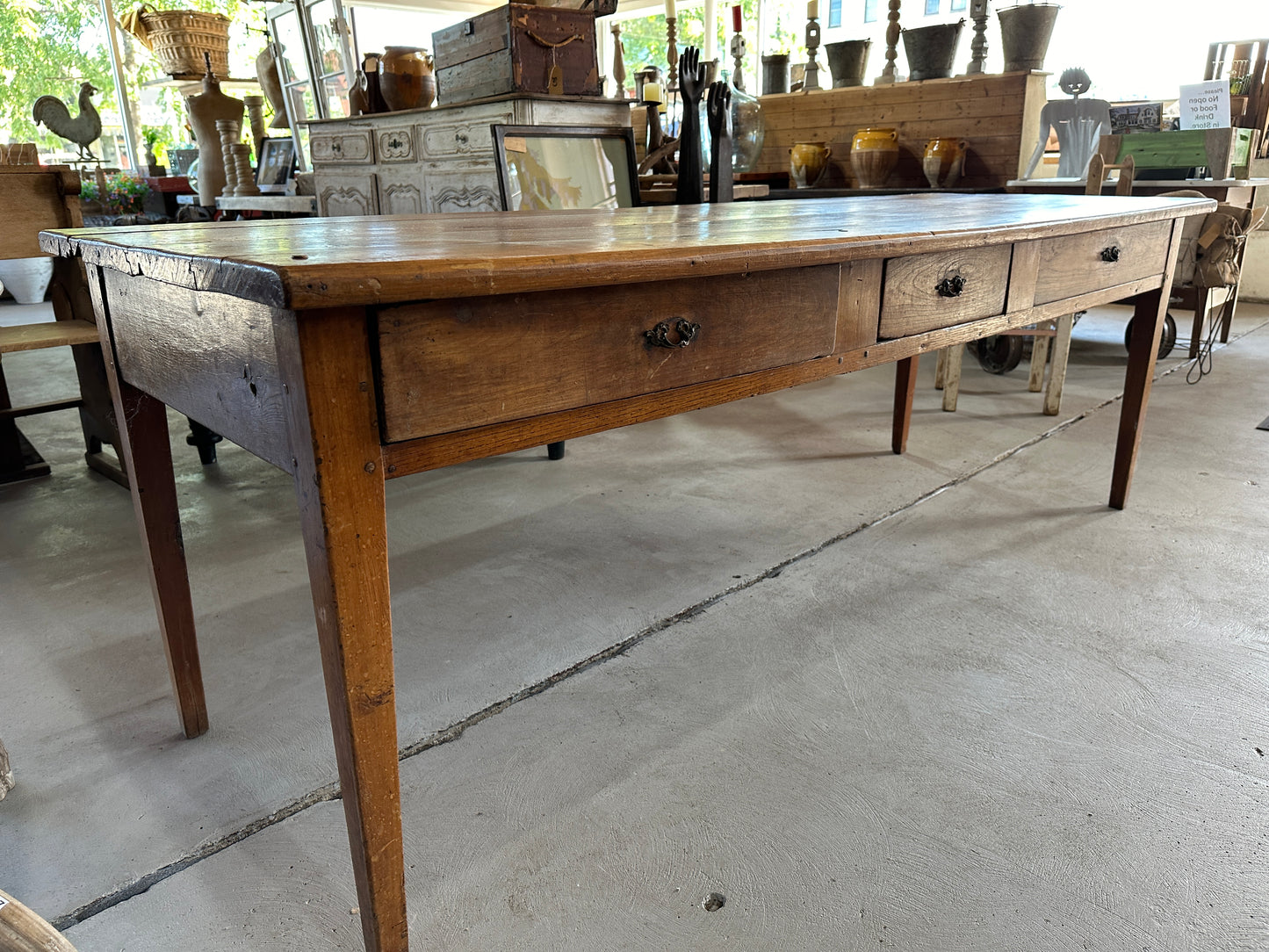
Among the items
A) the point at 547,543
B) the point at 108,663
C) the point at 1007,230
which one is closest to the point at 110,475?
the point at 108,663

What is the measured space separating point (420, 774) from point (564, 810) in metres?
0.22

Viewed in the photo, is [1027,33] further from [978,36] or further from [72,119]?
[72,119]

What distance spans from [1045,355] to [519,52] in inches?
87.0

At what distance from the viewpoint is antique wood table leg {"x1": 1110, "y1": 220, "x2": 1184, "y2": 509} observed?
1992 mm

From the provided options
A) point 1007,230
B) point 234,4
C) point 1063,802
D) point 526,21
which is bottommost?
point 1063,802

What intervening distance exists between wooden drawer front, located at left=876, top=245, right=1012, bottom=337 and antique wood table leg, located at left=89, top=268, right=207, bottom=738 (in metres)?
1.01

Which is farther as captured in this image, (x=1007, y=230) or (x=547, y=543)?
(x=547, y=543)

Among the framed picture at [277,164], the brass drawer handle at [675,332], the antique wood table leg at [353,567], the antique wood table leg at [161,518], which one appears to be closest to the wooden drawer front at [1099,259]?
the brass drawer handle at [675,332]

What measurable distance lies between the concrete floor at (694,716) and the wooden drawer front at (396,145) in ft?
5.97

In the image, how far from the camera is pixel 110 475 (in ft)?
8.20

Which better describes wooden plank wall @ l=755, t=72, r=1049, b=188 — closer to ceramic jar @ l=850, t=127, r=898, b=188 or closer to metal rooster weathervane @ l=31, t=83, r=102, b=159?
ceramic jar @ l=850, t=127, r=898, b=188

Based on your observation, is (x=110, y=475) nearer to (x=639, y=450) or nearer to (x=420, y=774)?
(x=639, y=450)

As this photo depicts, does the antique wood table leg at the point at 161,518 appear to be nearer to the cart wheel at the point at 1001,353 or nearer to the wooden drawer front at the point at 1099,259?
the wooden drawer front at the point at 1099,259

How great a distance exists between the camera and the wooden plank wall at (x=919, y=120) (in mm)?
3781
